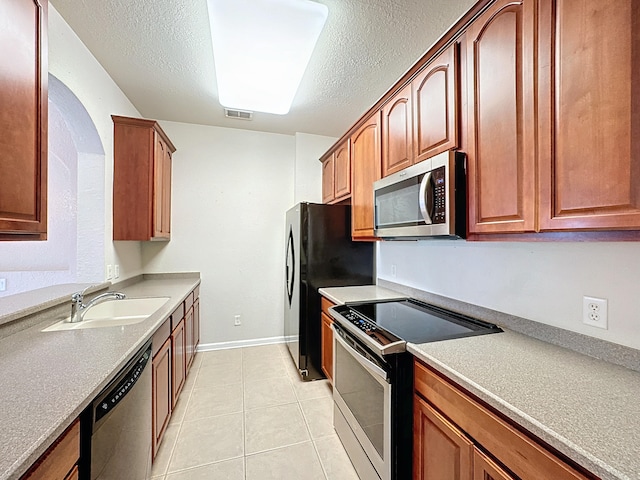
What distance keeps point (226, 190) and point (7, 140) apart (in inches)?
98.1

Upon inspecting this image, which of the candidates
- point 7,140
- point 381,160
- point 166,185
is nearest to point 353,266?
point 381,160

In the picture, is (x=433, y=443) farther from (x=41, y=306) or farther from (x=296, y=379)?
(x=41, y=306)

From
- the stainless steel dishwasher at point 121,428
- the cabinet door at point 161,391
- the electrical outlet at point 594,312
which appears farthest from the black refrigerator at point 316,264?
the electrical outlet at point 594,312

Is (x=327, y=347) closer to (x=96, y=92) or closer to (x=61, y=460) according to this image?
(x=61, y=460)

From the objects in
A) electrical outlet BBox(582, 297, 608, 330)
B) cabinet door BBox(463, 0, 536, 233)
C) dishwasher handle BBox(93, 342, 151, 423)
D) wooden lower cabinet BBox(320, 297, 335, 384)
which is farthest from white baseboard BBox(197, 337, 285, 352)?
electrical outlet BBox(582, 297, 608, 330)

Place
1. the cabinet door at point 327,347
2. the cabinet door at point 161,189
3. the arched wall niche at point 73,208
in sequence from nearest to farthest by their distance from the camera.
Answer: the arched wall niche at point 73,208 < the cabinet door at point 327,347 < the cabinet door at point 161,189

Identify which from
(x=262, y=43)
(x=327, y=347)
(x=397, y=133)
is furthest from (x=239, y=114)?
(x=327, y=347)

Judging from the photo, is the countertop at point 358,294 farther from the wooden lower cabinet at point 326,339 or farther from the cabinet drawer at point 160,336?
the cabinet drawer at point 160,336

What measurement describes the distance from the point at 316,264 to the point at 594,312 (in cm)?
193

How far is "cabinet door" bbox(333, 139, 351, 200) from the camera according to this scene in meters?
2.65

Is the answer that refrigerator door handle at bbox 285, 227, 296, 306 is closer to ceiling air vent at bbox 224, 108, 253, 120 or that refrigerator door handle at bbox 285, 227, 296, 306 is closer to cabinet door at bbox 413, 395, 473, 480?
ceiling air vent at bbox 224, 108, 253, 120

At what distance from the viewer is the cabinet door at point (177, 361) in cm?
202

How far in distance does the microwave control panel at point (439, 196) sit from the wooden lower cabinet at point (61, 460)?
62.3 inches

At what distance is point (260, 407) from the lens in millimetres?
2246
